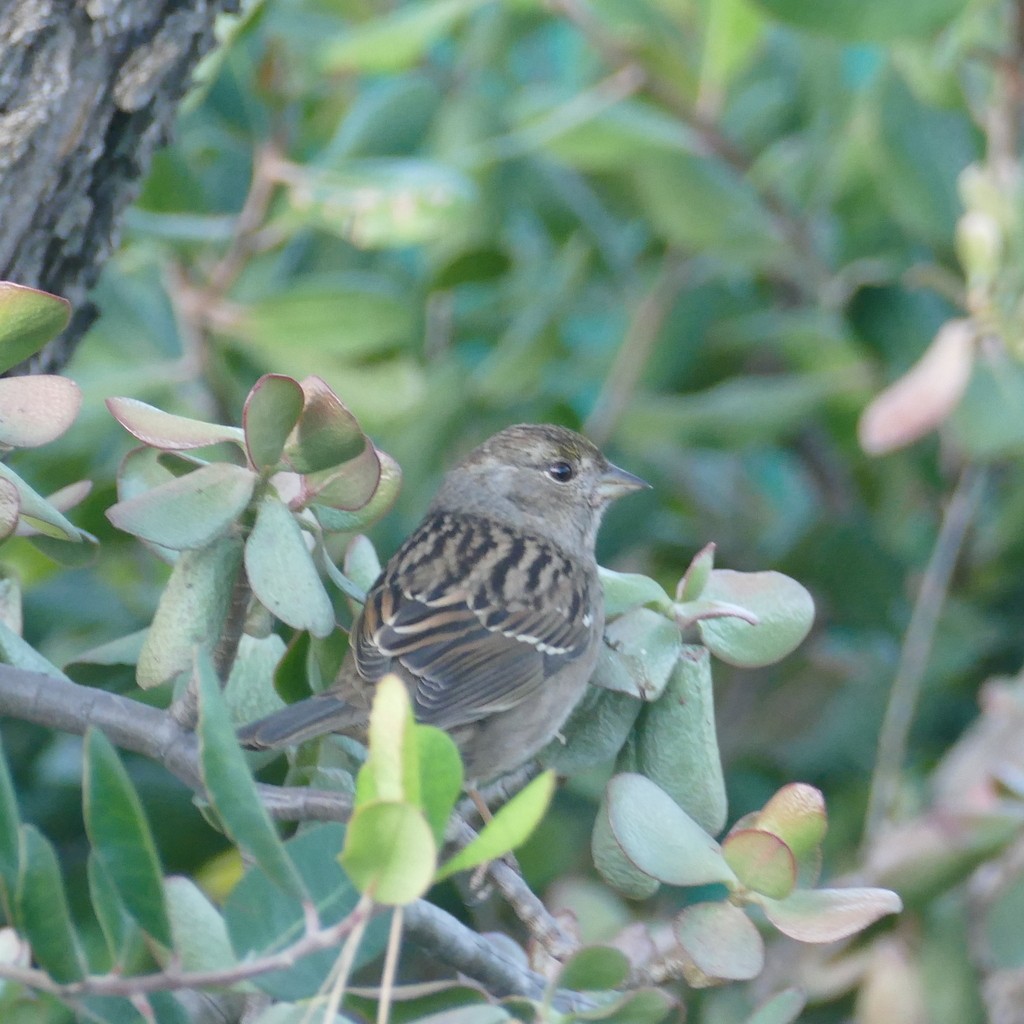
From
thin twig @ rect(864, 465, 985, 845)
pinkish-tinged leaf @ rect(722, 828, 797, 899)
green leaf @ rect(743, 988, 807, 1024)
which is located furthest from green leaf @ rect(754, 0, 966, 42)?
green leaf @ rect(743, 988, 807, 1024)

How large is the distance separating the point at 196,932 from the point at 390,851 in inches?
8.1

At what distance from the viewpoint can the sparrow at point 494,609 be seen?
2061 millimetres

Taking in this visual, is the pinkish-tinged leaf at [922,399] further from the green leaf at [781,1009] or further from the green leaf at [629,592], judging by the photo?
the green leaf at [781,1009]

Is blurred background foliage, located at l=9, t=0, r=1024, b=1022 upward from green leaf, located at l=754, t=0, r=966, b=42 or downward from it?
downward

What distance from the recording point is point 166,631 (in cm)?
144

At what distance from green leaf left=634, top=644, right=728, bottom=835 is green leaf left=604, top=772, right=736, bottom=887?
0.12 metres

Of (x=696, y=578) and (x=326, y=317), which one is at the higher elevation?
(x=696, y=578)

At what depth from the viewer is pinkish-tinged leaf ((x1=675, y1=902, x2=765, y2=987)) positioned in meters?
1.34

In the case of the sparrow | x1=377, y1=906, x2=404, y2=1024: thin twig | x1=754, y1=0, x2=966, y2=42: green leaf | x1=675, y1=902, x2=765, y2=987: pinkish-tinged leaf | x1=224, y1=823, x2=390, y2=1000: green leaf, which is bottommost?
the sparrow

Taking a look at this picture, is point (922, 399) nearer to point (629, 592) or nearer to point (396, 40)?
point (629, 592)

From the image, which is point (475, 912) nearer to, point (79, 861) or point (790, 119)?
point (79, 861)

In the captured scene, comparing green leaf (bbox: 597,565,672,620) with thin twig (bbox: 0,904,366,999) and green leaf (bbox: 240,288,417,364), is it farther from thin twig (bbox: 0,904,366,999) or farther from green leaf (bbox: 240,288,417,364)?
green leaf (bbox: 240,288,417,364)

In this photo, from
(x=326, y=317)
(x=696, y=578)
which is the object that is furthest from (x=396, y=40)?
(x=696, y=578)

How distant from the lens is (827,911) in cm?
136
